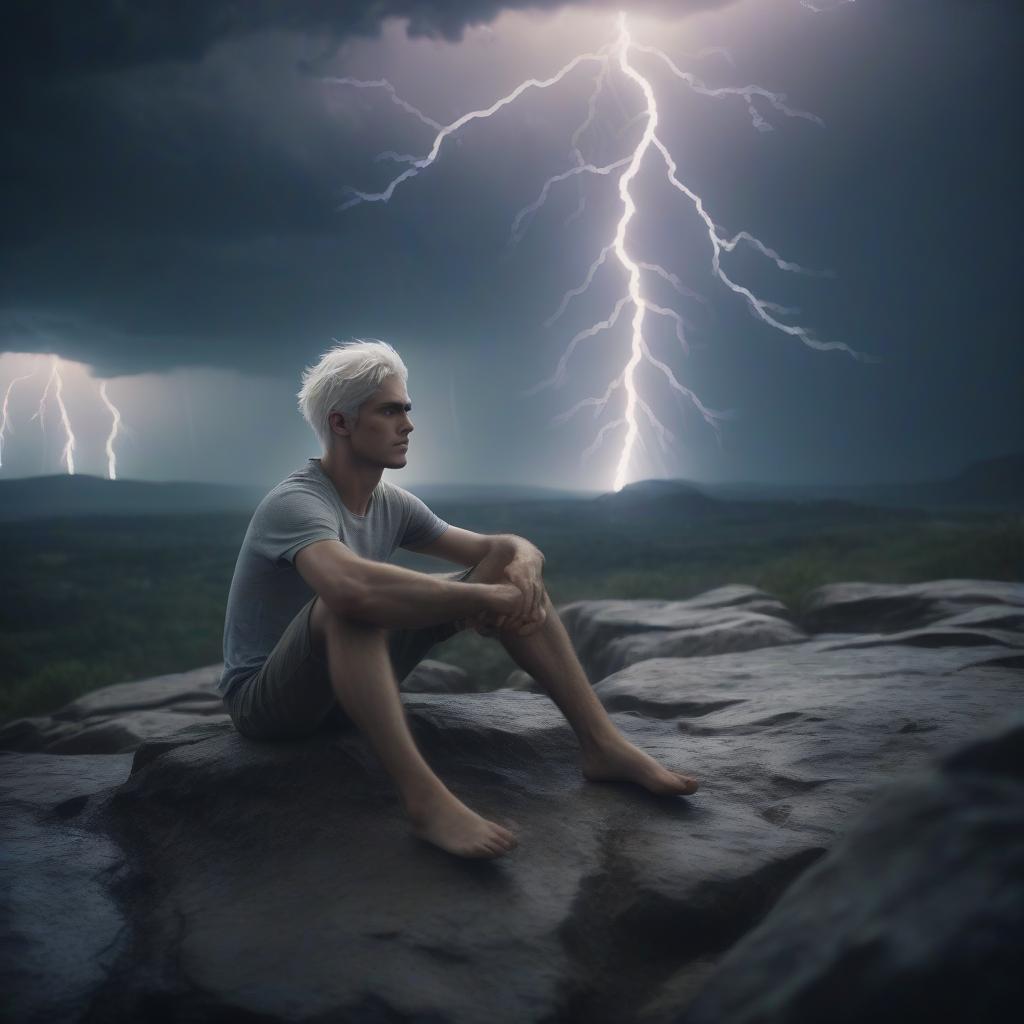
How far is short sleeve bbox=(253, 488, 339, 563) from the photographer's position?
221cm

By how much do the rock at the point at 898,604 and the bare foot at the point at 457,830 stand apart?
3.78 meters

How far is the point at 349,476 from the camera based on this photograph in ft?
8.31

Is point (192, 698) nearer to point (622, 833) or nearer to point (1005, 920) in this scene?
point (622, 833)

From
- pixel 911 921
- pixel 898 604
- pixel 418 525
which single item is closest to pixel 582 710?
pixel 418 525

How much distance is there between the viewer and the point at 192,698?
5754mm

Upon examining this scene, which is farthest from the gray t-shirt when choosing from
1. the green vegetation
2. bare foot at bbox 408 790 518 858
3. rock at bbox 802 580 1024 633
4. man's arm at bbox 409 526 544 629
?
the green vegetation

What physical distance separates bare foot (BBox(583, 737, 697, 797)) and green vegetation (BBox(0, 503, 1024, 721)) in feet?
16.1

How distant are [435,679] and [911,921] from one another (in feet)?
17.3

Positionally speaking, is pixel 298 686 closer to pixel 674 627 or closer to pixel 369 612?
pixel 369 612

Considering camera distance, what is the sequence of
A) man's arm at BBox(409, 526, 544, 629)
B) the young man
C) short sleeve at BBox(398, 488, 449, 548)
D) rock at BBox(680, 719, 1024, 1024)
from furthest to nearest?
short sleeve at BBox(398, 488, 449, 548), man's arm at BBox(409, 526, 544, 629), the young man, rock at BBox(680, 719, 1024, 1024)

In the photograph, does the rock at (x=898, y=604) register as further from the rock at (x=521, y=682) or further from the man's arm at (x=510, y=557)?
the man's arm at (x=510, y=557)

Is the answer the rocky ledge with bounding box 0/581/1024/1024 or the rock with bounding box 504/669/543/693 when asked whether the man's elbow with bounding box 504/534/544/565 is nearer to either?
the rocky ledge with bounding box 0/581/1024/1024

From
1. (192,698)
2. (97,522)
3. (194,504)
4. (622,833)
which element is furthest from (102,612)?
(194,504)

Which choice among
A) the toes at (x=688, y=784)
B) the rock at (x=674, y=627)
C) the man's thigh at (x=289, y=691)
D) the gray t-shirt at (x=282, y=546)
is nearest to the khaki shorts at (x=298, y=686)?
the man's thigh at (x=289, y=691)
